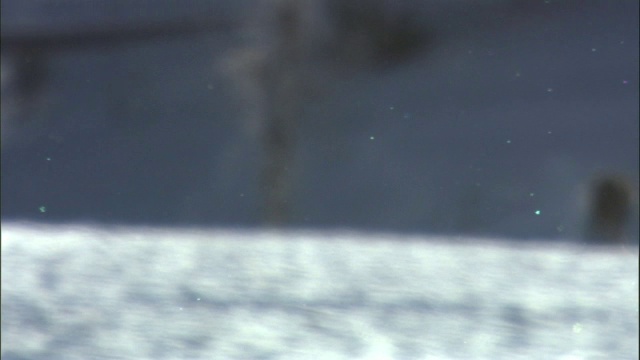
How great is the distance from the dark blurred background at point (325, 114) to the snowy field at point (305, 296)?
13cm

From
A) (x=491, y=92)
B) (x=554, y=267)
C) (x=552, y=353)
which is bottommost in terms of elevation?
(x=552, y=353)

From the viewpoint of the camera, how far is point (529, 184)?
7.07 feet

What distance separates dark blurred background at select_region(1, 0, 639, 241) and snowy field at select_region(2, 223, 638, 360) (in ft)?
0.41

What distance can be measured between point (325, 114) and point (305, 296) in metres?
0.80

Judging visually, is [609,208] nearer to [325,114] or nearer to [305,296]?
[325,114]

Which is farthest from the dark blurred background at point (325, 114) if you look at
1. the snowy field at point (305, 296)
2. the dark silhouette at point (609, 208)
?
the snowy field at point (305, 296)

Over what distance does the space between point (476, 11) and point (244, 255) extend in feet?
3.02

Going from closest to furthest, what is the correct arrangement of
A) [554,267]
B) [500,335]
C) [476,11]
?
[500,335]
[554,267]
[476,11]

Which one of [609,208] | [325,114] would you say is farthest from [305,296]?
[609,208]

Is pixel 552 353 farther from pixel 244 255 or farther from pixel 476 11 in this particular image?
pixel 476 11

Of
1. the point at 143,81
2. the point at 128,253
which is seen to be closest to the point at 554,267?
the point at 128,253

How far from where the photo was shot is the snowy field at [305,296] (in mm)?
1346

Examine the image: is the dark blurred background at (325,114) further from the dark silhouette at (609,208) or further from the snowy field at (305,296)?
the snowy field at (305,296)

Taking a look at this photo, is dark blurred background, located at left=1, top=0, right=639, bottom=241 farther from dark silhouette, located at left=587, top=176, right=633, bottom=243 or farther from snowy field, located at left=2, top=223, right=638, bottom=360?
snowy field, located at left=2, top=223, right=638, bottom=360
